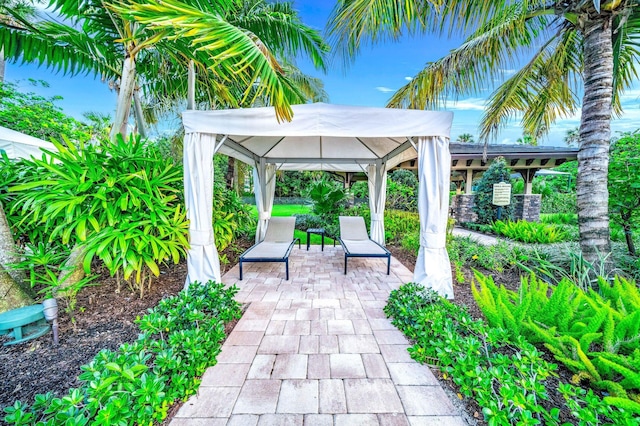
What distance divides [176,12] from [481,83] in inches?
202

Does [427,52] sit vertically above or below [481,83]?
above

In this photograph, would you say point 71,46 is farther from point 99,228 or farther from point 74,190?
point 99,228

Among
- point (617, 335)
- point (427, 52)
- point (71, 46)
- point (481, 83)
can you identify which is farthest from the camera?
point (427, 52)

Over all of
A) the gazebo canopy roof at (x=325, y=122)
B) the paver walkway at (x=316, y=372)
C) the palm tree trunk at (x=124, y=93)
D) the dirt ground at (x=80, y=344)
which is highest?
the palm tree trunk at (x=124, y=93)

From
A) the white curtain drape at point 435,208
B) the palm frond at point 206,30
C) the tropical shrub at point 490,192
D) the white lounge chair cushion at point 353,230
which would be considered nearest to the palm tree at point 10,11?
the palm frond at point 206,30

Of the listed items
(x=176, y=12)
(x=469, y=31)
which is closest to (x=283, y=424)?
(x=176, y=12)

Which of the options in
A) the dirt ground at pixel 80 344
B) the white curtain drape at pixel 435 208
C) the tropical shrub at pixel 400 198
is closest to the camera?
the dirt ground at pixel 80 344

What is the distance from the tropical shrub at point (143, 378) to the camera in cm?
136

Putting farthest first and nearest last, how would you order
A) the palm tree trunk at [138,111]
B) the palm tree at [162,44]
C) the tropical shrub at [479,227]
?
the tropical shrub at [479,227] → the palm tree trunk at [138,111] → the palm tree at [162,44]

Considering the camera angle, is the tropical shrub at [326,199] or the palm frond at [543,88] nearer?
the palm frond at [543,88]

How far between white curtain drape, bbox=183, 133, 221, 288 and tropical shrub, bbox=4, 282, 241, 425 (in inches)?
36.4

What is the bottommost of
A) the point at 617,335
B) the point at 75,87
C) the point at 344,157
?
the point at 617,335

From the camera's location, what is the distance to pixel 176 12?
2326 mm

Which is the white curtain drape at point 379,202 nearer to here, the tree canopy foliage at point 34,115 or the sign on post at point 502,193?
the sign on post at point 502,193
